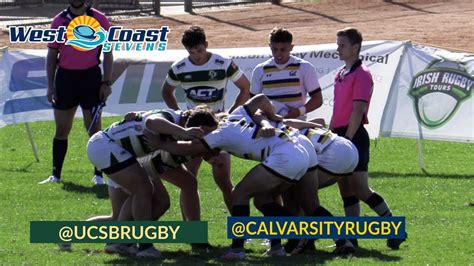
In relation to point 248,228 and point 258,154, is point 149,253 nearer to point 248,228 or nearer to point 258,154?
point 248,228

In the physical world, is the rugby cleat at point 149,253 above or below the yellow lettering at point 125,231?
below

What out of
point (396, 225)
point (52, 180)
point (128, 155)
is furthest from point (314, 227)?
point (52, 180)

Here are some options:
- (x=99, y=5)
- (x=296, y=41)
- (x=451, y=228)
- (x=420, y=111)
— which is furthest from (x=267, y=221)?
(x=99, y=5)

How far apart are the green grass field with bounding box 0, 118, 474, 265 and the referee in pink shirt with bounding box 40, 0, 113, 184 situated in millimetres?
888

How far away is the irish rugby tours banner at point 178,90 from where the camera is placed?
15594 mm

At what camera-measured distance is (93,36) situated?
14453 millimetres

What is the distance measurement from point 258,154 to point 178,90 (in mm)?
6312

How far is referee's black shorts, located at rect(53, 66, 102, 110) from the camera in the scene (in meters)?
14.1

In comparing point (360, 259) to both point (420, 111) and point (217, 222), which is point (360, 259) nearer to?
point (217, 222)

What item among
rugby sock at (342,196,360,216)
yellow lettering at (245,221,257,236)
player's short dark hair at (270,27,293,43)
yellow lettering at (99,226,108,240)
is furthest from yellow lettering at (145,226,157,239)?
player's short dark hair at (270,27,293,43)

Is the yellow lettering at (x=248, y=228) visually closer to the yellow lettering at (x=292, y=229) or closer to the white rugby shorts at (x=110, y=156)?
the yellow lettering at (x=292, y=229)

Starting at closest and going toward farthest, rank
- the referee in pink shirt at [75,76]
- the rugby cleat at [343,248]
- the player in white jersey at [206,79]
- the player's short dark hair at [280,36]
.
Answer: the rugby cleat at [343,248] < the player's short dark hair at [280,36] < the player in white jersey at [206,79] < the referee in pink shirt at [75,76]

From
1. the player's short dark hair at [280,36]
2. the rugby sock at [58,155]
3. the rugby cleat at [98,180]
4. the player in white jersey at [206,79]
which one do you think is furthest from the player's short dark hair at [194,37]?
the rugby sock at [58,155]

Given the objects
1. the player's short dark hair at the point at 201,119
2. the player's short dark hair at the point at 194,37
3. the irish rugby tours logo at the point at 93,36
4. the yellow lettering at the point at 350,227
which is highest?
the player's short dark hair at the point at 194,37
